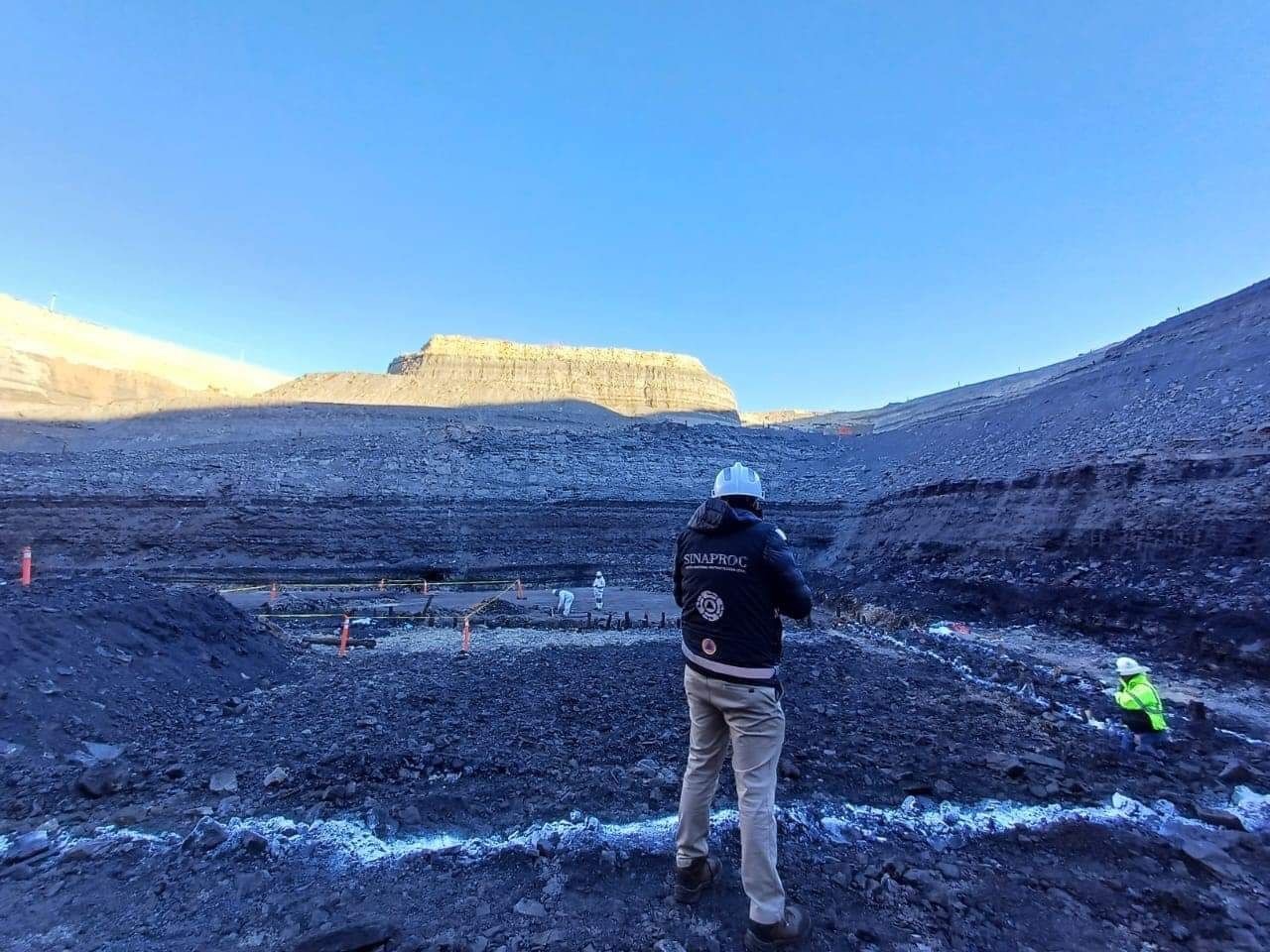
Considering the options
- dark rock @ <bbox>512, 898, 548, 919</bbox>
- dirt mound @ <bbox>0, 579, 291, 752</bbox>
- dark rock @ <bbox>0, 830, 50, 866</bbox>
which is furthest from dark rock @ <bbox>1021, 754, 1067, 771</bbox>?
dirt mound @ <bbox>0, 579, 291, 752</bbox>

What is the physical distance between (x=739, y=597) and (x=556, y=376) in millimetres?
54409

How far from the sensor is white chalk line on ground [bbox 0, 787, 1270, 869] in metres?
3.43

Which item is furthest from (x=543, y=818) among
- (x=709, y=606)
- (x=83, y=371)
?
(x=83, y=371)

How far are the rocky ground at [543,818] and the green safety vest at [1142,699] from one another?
1.14ft

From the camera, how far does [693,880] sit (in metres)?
2.99

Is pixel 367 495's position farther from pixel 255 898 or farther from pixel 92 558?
pixel 255 898

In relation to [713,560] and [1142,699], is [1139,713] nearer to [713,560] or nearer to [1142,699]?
[1142,699]

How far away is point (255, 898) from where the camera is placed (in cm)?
298

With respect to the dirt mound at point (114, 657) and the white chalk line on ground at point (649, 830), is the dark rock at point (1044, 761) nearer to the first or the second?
the white chalk line on ground at point (649, 830)

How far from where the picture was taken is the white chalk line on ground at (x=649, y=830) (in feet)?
11.2

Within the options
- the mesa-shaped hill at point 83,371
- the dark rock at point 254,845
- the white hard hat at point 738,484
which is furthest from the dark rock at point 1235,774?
the mesa-shaped hill at point 83,371

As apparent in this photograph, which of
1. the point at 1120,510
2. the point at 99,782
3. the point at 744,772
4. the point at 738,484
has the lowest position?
the point at 99,782

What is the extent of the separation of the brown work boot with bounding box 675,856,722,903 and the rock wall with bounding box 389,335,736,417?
45951 mm

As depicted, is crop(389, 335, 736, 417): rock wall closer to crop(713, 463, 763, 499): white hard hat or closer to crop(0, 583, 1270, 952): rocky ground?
crop(0, 583, 1270, 952): rocky ground
